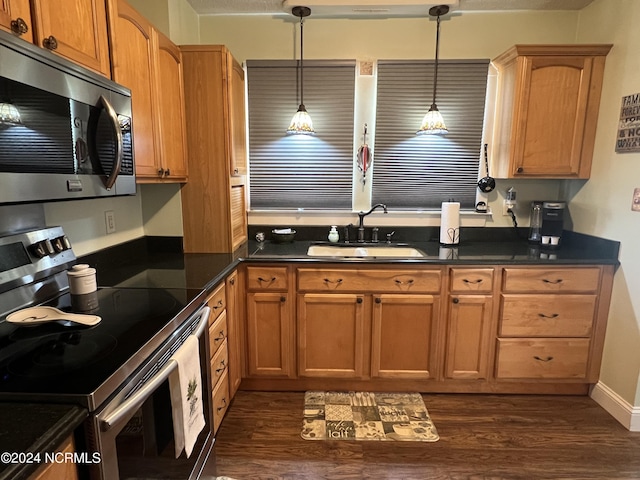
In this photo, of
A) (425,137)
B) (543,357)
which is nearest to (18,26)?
(425,137)

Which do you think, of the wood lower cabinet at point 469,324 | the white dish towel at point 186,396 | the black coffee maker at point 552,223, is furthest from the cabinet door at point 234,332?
the black coffee maker at point 552,223

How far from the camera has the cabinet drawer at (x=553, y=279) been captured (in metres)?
2.27

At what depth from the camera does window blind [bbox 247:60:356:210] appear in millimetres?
2729

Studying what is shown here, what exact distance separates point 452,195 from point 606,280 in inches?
43.5

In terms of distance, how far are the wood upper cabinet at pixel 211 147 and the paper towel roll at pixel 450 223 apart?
1.48 metres

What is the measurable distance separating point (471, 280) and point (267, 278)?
126cm

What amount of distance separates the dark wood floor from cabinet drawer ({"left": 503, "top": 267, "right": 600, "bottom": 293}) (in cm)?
75

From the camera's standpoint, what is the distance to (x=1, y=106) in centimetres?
91

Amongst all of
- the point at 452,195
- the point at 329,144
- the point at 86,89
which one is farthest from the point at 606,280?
the point at 86,89

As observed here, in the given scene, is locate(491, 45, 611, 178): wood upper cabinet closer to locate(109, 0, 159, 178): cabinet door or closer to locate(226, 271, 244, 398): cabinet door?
locate(226, 271, 244, 398): cabinet door

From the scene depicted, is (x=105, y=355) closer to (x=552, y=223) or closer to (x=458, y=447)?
(x=458, y=447)

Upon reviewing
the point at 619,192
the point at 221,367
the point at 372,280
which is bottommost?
the point at 221,367

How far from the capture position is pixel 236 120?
2.48 metres

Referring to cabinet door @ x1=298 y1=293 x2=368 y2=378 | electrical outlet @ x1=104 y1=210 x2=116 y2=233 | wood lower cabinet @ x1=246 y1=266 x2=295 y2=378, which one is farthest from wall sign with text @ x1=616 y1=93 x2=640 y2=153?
electrical outlet @ x1=104 y1=210 x2=116 y2=233
